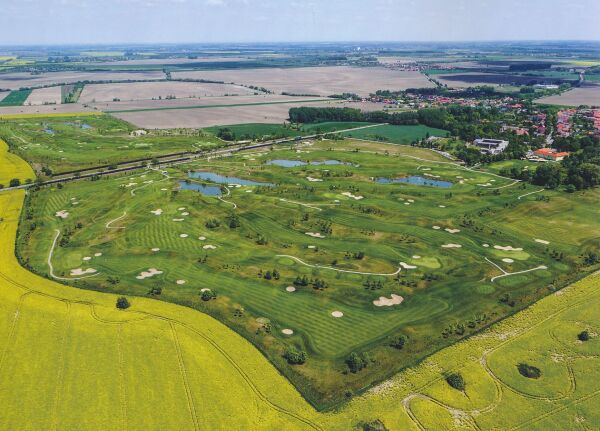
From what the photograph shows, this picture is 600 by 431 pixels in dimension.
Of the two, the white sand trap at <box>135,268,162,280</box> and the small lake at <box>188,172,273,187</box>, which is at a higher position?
the white sand trap at <box>135,268,162,280</box>

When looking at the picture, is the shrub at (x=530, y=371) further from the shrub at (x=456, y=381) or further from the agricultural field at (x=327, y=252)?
the agricultural field at (x=327, y=252)

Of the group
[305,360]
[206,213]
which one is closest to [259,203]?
[206,213]

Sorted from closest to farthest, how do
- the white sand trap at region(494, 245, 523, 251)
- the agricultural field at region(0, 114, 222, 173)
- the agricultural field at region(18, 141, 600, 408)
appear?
the agricultural field at region(18, 141, 600, 408)
the white sand trap at region(494, 245, 523, 251)
the agricultural field at region(0, 114, 222, 173)

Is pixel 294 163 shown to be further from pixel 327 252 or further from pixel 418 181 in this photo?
pixel 327 252

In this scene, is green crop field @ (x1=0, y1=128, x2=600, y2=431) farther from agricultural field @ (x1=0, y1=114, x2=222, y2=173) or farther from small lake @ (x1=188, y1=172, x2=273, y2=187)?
agricultural field @ (x1=0, y1=114, x2=222, y2=173)

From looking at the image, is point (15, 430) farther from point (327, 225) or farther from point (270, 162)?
point (270, 162)

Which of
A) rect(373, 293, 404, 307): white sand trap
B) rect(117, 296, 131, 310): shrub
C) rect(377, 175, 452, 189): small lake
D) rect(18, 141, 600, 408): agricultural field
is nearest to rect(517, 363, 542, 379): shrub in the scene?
rect(18, 141, 600, 408): agricultural field

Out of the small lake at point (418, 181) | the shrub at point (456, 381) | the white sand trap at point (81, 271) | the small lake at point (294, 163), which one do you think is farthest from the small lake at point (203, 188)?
the shrub at point (456, 381)
